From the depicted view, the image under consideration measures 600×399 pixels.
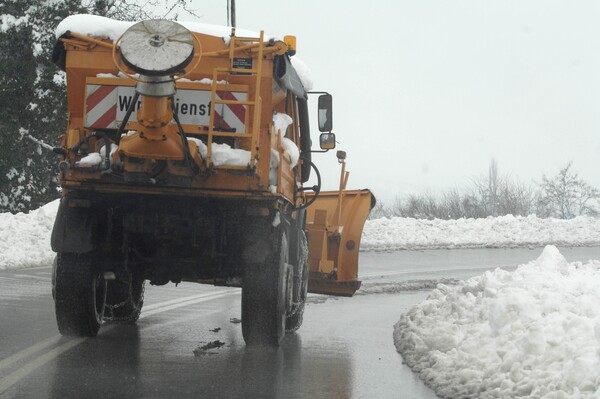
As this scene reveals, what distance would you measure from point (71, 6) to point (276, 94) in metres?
24.4

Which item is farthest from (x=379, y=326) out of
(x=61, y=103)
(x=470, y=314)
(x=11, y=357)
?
(x=61, y=103)

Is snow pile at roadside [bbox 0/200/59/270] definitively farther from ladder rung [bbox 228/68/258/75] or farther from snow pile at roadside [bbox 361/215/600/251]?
ladder rung [bbox 228/68/258/75]

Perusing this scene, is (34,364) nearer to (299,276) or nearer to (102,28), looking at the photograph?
(102,28)

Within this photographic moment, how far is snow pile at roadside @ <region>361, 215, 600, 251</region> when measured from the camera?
3005cm

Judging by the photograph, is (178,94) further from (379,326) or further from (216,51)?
(379,326)

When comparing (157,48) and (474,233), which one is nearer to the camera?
(157,48)

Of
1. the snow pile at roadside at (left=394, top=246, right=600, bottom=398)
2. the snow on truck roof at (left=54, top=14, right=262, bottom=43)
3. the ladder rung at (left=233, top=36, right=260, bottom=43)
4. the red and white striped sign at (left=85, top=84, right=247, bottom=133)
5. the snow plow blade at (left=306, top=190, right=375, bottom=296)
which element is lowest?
the snow pile at roadside at (left=394, top=246, right=600, bottom=398)

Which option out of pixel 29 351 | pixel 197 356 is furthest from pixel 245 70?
pixel 29 351

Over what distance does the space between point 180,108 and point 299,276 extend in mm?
2666

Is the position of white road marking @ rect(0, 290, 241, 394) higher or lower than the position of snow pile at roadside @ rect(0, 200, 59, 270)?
lower

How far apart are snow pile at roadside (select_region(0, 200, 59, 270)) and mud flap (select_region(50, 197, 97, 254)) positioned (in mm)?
10117

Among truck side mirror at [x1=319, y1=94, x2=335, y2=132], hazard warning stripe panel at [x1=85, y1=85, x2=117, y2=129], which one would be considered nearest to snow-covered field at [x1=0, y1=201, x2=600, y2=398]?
truck side mirror at [x1=319, y1=94, x2=335, y2=132]

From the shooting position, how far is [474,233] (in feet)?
109

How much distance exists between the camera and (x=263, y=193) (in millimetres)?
7793
